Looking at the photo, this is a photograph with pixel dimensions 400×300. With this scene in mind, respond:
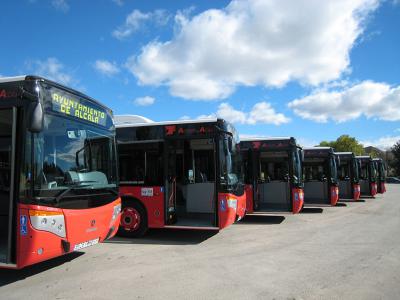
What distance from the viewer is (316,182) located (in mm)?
18156

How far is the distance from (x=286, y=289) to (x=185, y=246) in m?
3.73

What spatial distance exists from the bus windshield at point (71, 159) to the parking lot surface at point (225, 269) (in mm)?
1470

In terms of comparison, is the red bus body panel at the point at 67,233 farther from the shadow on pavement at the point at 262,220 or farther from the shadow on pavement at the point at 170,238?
the shadow on pavement at the point at 262,220

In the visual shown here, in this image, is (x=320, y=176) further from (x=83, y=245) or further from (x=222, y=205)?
(x=83, y=245)

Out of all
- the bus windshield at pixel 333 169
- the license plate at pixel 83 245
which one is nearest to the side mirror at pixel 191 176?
the license plate at pixel 83 245

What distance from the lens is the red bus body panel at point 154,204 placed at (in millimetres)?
9742

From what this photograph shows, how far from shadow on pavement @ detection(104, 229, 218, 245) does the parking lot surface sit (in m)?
0.03

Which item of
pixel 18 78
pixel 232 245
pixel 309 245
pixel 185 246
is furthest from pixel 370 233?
pixel 18 78

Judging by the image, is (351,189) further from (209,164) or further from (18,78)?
(18,78)

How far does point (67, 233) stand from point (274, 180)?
11.3 meters

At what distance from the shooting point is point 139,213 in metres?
10.0

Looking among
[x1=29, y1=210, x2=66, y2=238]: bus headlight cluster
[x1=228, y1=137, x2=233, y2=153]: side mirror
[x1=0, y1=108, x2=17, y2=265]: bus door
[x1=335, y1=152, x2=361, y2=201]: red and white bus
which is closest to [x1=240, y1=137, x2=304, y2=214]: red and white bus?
[x1=228, y1=137, x2=233, y2=153]: side mirror

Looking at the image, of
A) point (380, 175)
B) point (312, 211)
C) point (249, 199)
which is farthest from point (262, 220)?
point (380, 175)

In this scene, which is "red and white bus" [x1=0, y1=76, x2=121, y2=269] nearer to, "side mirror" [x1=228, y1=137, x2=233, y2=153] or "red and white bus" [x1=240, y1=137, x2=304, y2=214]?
"side mirror" [x1=228, y1=137, x2=233, y2=153]
